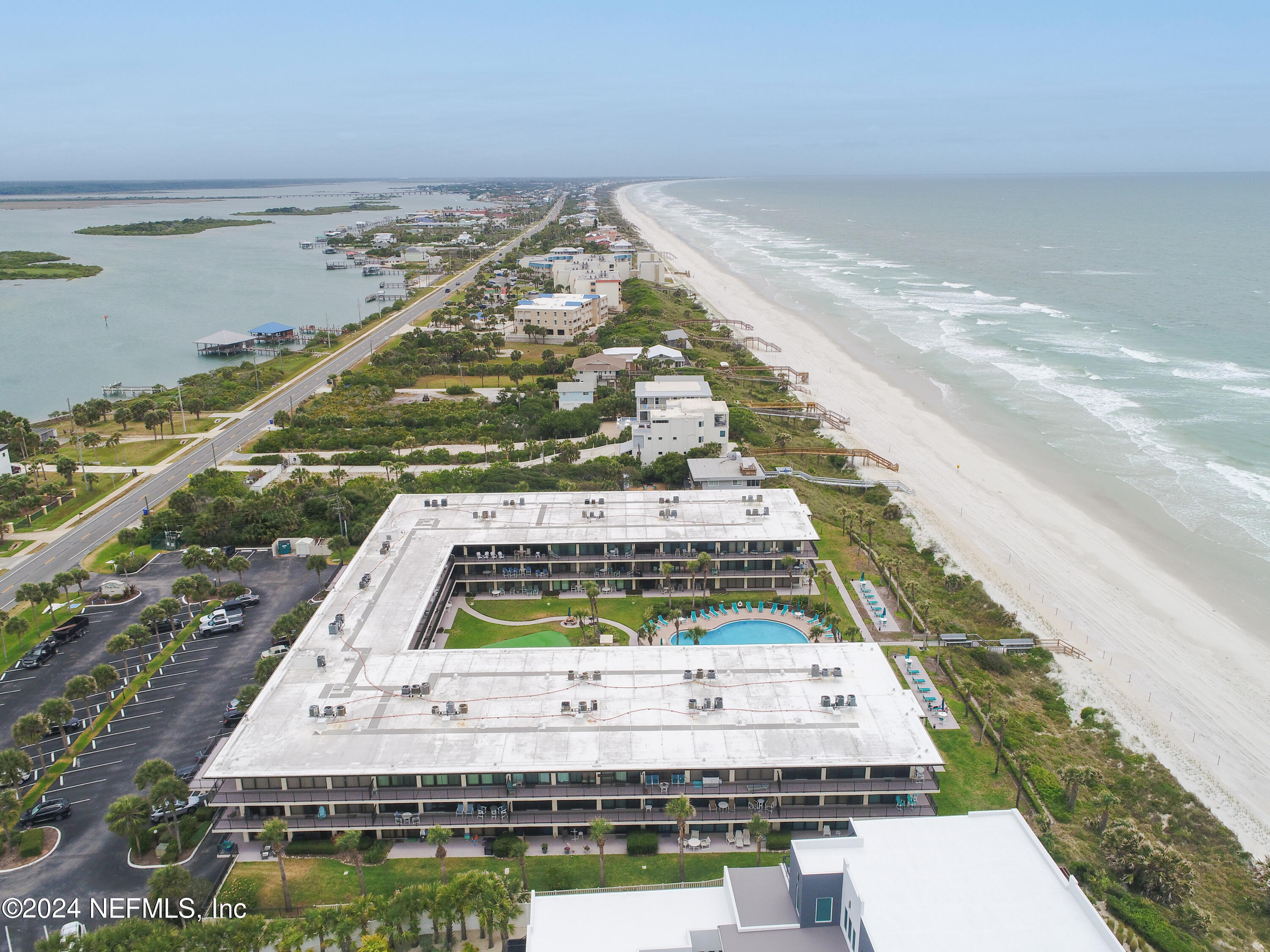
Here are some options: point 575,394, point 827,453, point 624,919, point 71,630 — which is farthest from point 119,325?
point 624,919

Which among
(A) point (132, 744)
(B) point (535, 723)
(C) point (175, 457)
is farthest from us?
(C) point (175, 457)

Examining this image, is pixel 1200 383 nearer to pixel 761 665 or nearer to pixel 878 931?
pixel 761 665

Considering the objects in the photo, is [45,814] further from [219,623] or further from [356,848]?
[219,623]

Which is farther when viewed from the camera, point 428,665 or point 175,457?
point 175,457

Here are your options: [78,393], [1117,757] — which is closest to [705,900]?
[1117,757]

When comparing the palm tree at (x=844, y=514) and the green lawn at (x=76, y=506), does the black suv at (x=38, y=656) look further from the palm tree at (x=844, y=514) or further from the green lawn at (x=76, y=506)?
the palm tree at (x=844, y=514)

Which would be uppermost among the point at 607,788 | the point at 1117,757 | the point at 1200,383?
the point at 1200,383
